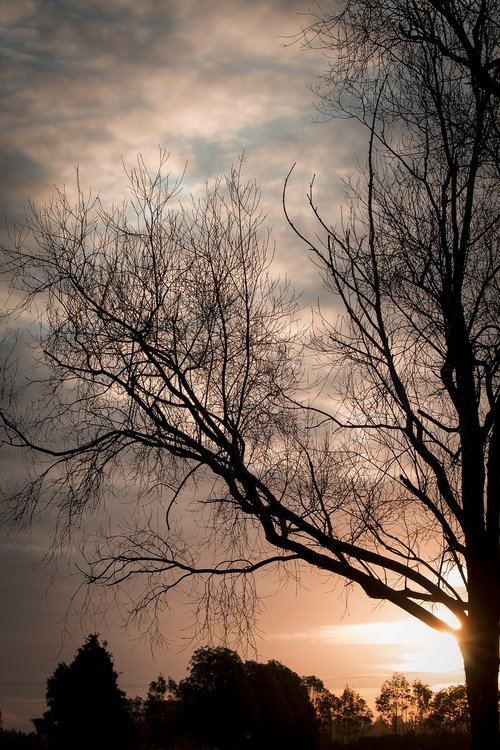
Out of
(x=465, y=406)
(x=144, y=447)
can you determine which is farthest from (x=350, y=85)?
(x=144, y=447)

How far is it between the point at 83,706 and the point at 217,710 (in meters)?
6.42

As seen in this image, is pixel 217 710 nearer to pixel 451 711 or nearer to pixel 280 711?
pixel 280 711

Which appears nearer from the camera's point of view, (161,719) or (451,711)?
(451,711)

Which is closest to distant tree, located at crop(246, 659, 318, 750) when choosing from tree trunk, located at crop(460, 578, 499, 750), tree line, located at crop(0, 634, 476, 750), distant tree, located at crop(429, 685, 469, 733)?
tree line, located at crop(0, 634, 476, 750)

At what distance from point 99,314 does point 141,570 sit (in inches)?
98.2

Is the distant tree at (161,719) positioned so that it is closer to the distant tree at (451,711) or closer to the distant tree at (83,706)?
the distant tree at (83,706)

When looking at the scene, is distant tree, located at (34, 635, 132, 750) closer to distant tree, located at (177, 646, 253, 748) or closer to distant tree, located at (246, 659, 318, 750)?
distant tree, located at (177, 646, 253, 748)

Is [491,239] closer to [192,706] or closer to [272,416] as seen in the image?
[272,416]

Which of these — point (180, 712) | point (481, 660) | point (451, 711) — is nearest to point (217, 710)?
point (180, 712)

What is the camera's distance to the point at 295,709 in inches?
1382

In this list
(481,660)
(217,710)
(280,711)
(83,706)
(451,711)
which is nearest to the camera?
(481,660)

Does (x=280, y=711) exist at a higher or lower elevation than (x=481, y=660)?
lower

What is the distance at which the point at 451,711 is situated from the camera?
1292 cm

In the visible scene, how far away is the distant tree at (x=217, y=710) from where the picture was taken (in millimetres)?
28734
